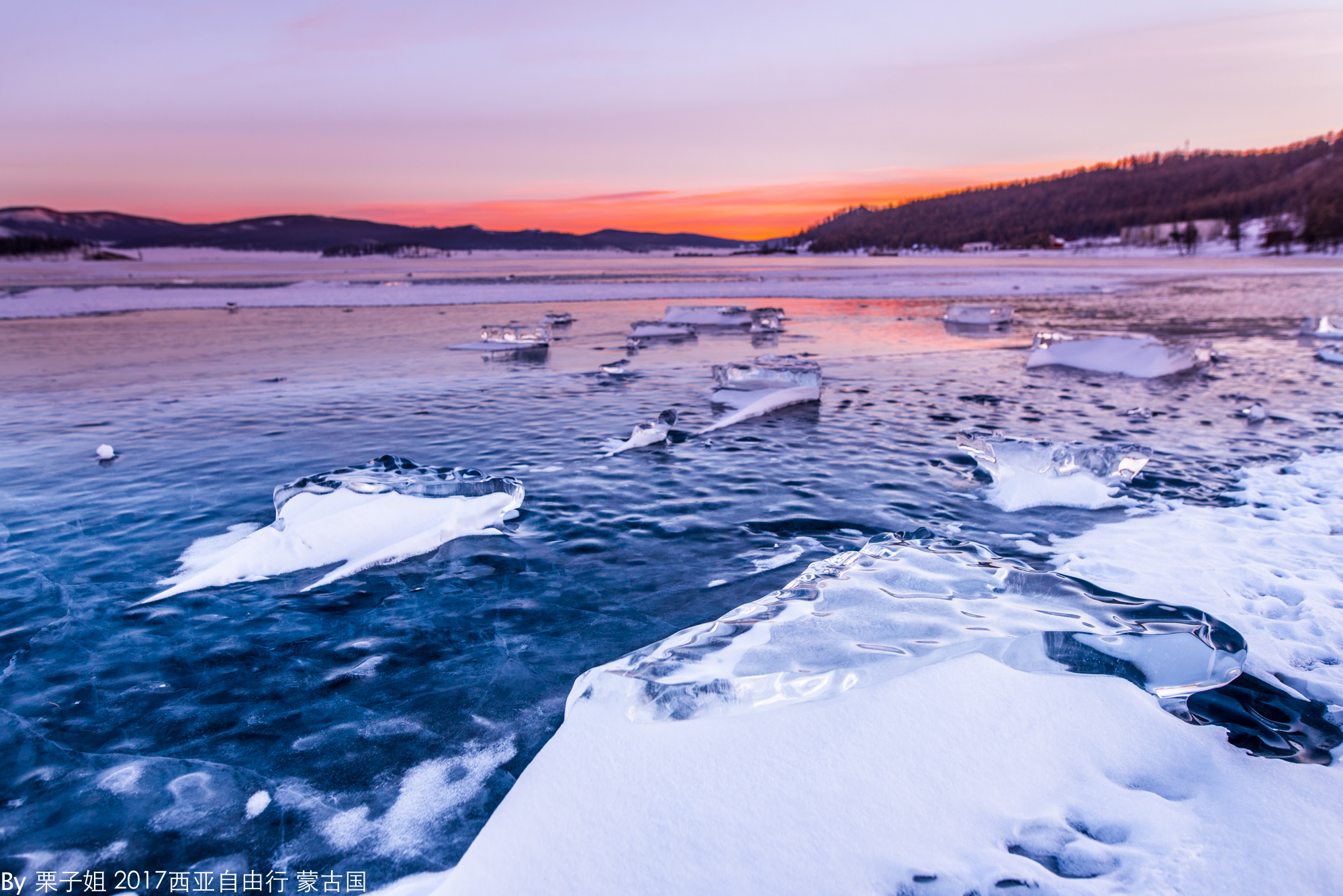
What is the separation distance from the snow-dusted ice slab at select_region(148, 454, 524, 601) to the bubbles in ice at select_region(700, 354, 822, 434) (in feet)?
12.4

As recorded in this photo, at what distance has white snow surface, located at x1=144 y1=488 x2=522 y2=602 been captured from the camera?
422cm

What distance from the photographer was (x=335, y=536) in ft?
14.9

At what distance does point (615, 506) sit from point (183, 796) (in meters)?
3.35

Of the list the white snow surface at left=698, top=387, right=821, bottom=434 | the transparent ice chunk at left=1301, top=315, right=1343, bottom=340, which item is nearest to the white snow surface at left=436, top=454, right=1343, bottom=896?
the white snow surface at left=698, top=387, right=821, bottom=434

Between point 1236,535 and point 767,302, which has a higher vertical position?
point 767,302

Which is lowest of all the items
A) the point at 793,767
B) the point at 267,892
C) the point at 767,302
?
the point at 267,892

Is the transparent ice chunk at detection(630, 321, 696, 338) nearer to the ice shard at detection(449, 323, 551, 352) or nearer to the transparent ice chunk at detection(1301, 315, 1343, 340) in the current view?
the ice shard at detection(449, 323, 551, 352)

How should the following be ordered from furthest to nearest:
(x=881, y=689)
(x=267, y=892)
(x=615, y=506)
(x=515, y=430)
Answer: (x=515, y=430)
(x=615, y=506)
(x=881, y=689)
(x=267, y=892)

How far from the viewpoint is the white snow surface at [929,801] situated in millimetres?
2008

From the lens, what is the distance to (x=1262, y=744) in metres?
2.50

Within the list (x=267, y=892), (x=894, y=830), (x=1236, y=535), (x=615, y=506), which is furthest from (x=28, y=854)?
(x=1236, y=535)

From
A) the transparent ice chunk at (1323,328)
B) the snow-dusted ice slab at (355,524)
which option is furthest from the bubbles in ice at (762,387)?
the transparent ice chunk at (1323,328)

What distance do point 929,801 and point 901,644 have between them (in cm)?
76

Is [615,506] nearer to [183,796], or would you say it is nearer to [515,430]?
[515,430]
